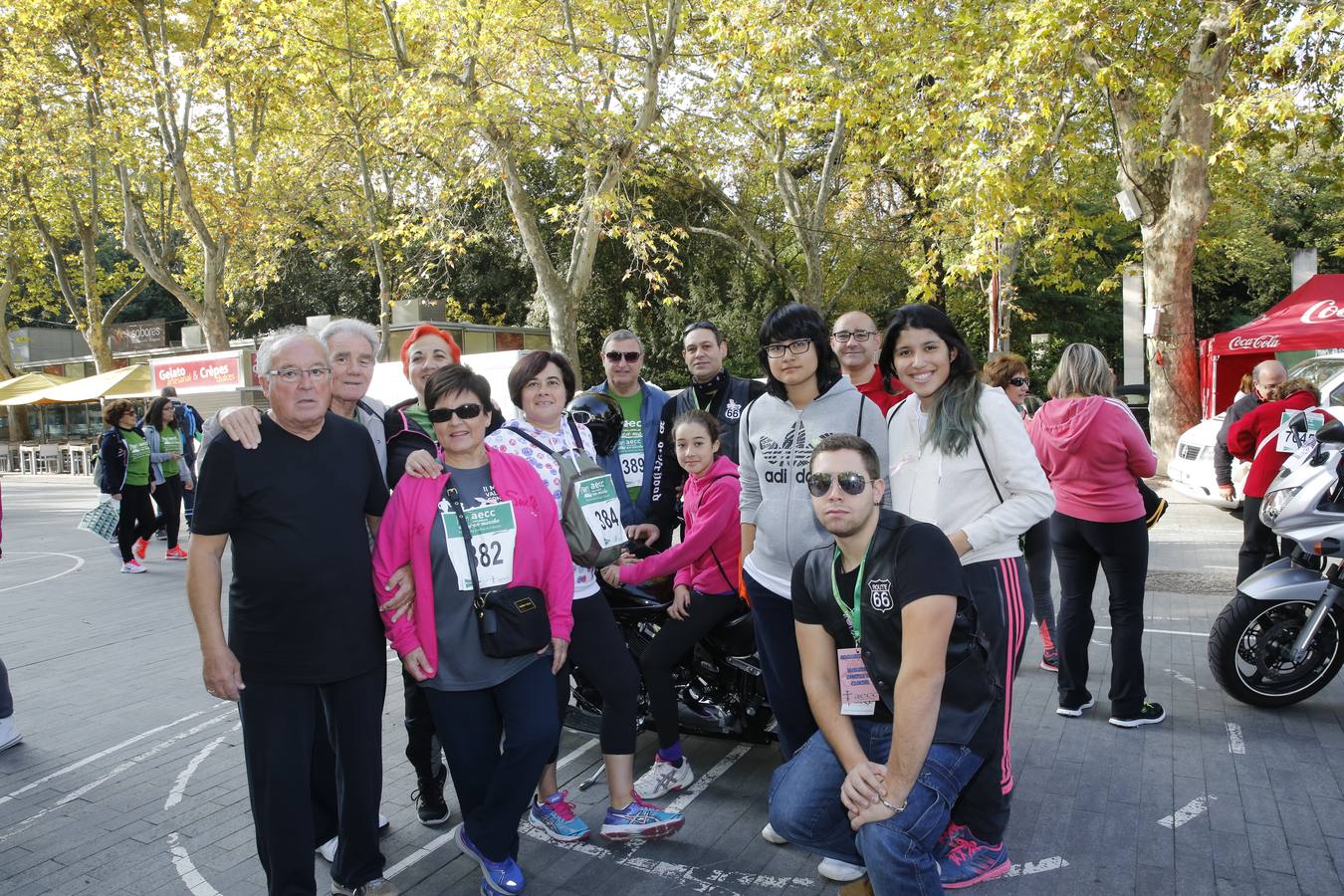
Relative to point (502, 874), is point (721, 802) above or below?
below

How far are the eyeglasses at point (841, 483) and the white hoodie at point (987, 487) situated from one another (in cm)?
53

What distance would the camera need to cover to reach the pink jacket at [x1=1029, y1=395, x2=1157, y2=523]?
170 inches

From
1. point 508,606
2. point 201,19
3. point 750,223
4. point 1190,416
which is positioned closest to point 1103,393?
point 508,606

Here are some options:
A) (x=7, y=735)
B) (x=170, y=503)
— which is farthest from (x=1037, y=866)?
(x=170, y=503)

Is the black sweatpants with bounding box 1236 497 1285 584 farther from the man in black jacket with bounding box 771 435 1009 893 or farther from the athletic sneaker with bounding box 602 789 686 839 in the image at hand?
the athletic sneaker with bounding box 602 789 686 839

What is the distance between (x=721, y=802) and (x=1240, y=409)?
5997mm

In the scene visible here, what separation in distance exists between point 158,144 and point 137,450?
13653 millimetres

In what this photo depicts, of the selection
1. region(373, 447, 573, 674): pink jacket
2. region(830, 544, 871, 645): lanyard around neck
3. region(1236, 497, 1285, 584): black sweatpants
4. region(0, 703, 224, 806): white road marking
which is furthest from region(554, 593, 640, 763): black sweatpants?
region(1236, 497, 1285, 584): black sweatpants

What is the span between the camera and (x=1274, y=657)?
461 cm

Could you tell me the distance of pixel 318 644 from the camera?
9.05ft

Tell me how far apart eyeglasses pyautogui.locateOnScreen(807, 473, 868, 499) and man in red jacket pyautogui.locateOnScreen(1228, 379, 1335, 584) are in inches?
144

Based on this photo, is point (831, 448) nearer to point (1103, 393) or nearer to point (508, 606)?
point (508, 606)

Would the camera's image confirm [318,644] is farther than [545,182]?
No

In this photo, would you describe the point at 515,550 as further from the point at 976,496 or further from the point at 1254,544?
the point at 1254,544
